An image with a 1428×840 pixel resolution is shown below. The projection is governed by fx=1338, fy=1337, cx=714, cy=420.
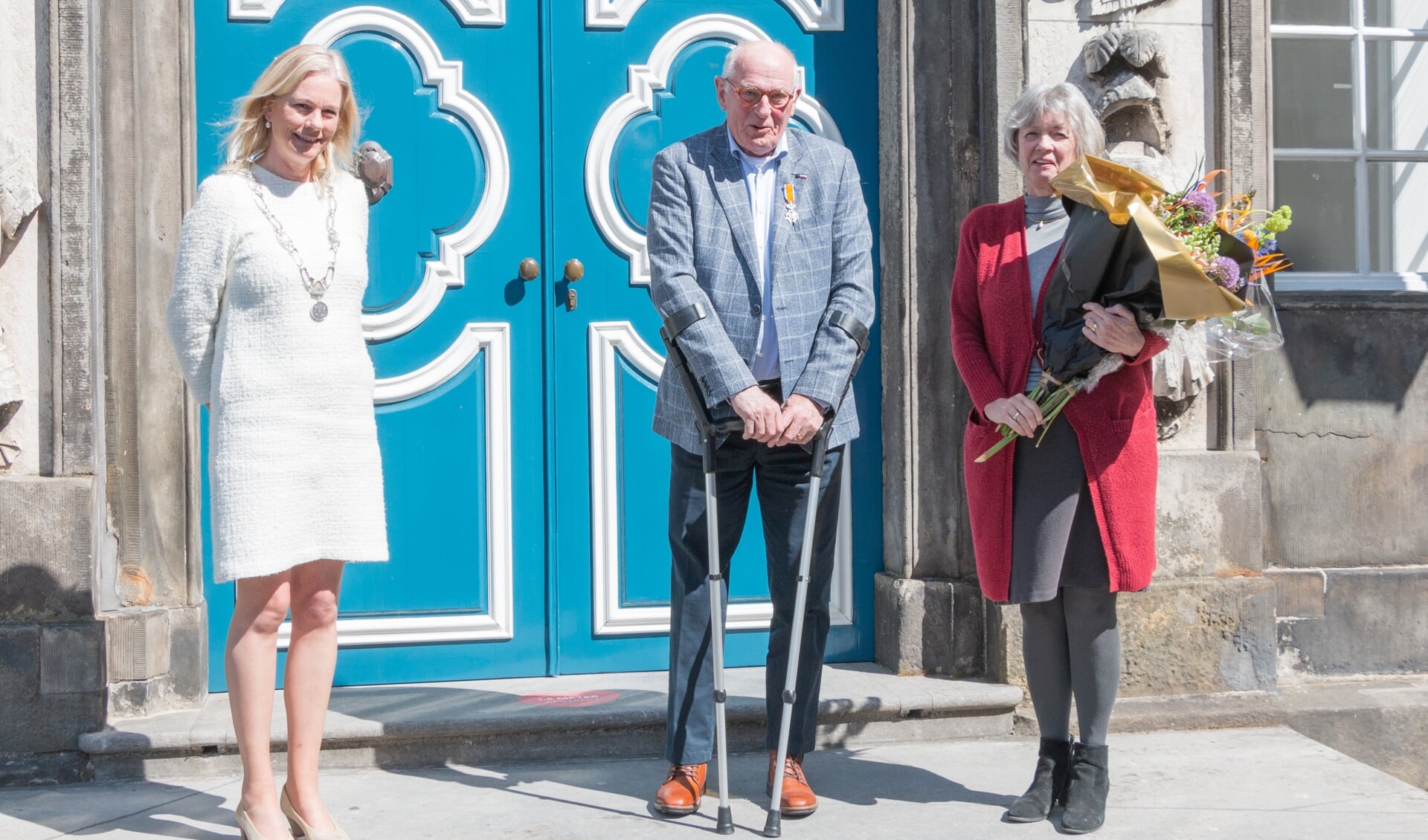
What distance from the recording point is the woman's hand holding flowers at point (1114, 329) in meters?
3.01

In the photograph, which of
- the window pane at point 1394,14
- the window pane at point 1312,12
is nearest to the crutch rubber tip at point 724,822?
the window pane at point 1312,12

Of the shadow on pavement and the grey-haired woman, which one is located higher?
the grey-haired woman

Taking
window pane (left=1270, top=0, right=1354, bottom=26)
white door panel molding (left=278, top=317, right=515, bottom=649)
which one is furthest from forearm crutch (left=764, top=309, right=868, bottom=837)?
window pane (left=1270, top=0, right=1354, bottom=26)

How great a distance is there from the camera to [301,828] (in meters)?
3.07

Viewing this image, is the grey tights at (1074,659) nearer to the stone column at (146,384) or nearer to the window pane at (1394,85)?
the stone column at (146,384)

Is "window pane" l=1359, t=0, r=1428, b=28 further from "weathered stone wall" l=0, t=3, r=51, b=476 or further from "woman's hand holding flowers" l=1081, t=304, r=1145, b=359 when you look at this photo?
"weathered stone wall" l=0, t=3, r=51, b=476

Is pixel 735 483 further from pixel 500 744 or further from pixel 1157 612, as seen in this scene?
pixel 1157 612

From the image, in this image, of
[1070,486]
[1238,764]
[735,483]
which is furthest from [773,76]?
[1238,764]

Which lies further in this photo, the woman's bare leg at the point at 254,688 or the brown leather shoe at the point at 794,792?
the brown leather shoe at the point at 794,792

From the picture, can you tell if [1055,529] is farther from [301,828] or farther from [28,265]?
[28,265]

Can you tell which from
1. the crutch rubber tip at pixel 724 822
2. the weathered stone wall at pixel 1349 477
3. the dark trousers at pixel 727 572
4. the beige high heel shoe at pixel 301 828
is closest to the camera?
the beige high heel shoe at pixel 301 828

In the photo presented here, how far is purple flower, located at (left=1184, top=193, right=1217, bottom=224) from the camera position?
302 cm

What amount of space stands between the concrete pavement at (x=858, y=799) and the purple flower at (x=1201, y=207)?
57.4 inches

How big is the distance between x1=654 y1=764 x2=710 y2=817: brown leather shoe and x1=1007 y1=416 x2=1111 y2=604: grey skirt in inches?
36.1
